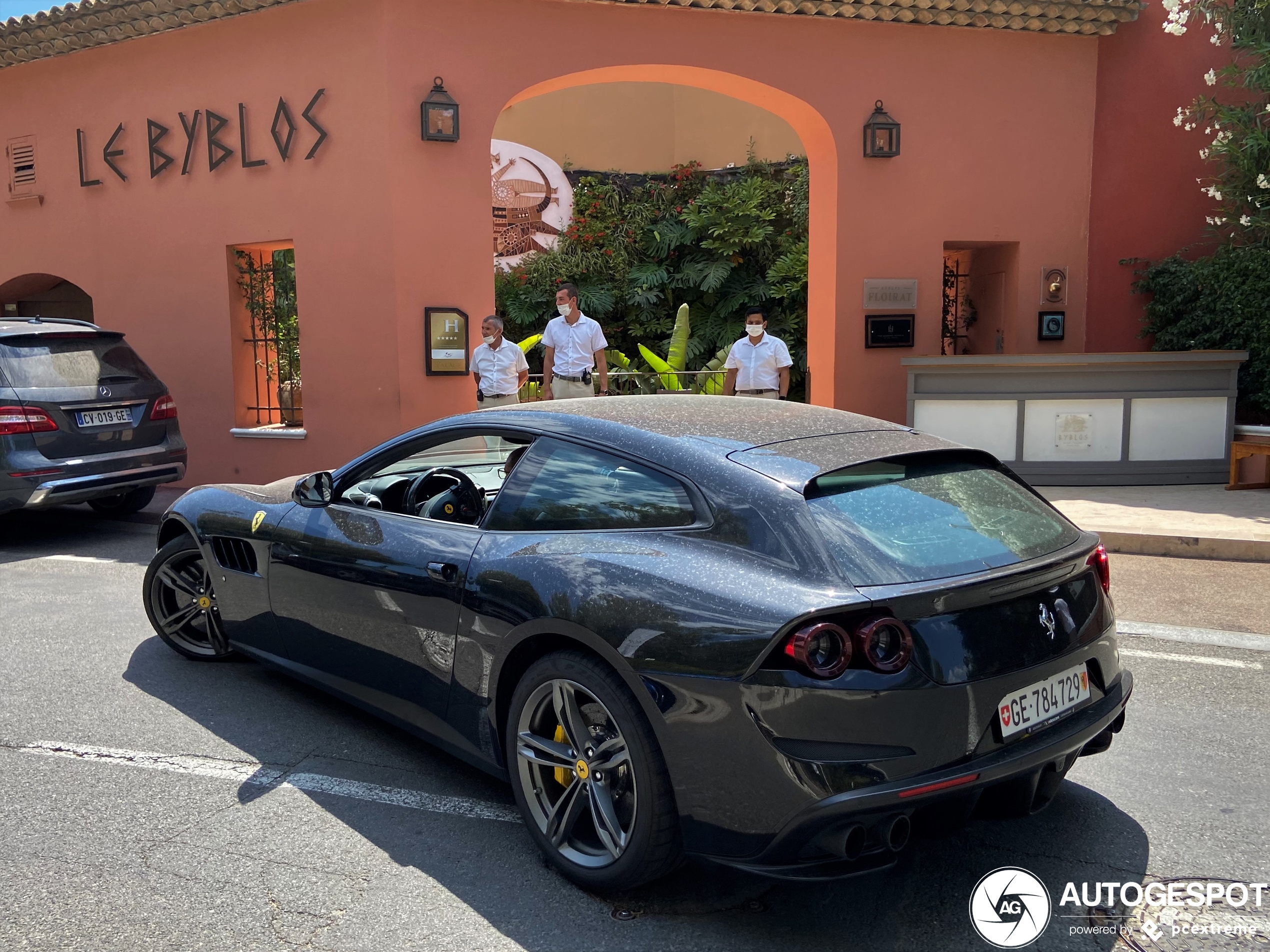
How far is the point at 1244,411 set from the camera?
35.4 feet

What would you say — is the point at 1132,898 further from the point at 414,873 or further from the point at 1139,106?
the point at 1139,106

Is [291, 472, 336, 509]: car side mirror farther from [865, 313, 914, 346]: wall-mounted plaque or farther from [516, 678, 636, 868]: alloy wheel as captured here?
[865, 313, 914, 346]: wall-mounted plaque

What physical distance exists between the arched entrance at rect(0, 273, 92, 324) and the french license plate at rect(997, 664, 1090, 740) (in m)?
13.3

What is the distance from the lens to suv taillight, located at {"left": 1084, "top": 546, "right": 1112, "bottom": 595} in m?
3.18

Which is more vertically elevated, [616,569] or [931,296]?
[931,296]

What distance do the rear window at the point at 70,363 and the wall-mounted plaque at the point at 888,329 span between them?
690cm

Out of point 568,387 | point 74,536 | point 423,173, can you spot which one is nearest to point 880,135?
point 568,387

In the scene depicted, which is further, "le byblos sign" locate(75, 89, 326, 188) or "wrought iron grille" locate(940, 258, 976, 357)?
"wrought iron grille" locate(940, 258, 976, 357)

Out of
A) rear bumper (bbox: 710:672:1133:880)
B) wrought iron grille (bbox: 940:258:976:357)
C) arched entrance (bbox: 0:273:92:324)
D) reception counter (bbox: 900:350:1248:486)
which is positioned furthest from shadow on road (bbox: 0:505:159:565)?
wrought iron grille (bbox: 940:258:976:357)

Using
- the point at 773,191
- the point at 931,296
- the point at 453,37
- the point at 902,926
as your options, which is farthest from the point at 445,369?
the point at 773,191

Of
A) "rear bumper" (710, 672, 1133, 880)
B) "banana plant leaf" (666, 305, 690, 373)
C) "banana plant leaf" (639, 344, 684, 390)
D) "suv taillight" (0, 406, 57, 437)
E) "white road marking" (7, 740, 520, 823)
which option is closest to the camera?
"rear bumper" (710, 672, 1133, 880)

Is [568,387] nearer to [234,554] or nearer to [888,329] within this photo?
[888,329]

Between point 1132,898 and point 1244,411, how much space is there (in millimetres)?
9548

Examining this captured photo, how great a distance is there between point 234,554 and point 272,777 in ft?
3.80
